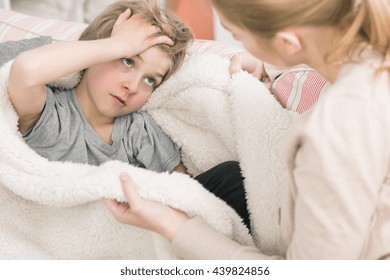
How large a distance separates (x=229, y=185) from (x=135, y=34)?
369 millimetres

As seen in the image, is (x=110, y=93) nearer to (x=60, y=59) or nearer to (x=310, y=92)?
(x=60, y=59)

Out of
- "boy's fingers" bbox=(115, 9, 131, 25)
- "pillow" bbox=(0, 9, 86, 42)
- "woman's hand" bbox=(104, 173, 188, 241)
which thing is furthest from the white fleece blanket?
"pillow" bbox=(0, 9, 86, 42)

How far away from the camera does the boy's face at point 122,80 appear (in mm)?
968

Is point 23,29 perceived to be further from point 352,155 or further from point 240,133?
point 352,155

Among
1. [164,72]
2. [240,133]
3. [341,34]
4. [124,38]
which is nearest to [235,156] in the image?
[240,133]

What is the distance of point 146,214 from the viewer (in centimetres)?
73

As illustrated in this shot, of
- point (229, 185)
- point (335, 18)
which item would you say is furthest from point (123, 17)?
point (335, 18)

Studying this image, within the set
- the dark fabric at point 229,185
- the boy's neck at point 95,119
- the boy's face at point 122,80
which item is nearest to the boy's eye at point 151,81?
the boy's face at point 122,80

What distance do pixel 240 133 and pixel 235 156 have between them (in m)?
0.10

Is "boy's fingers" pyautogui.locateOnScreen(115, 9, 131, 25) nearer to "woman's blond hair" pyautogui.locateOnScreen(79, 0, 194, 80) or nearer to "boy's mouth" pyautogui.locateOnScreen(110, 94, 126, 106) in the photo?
"woman's blond hair" pyautogui.locateOnScreen(79, 0, 194, 80)

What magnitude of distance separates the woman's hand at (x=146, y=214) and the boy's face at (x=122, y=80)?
27cm

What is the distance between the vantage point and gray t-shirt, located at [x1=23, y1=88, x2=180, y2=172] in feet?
3.11

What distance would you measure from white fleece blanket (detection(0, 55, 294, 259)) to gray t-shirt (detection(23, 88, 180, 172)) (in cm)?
9

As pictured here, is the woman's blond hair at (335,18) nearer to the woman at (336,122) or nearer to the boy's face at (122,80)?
the woman at (336,122)
